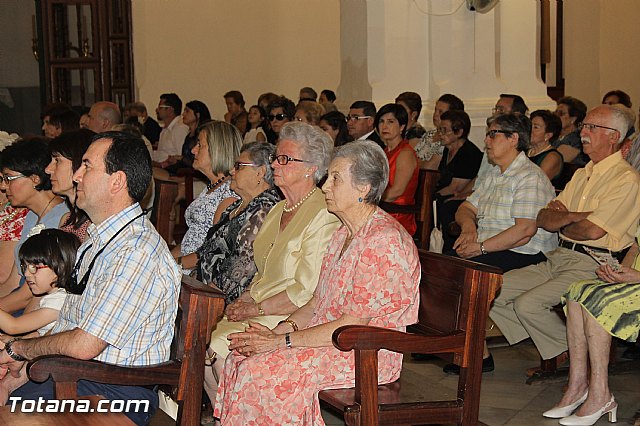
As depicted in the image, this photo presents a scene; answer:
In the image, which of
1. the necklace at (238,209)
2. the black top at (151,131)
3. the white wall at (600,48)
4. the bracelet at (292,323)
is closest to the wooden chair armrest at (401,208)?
the necklace at (238,209)

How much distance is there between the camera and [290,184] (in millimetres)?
3814

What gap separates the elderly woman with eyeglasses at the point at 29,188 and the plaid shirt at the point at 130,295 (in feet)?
4.03

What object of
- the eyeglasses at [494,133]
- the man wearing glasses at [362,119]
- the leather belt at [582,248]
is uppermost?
the man wearing glasses at [362,119]

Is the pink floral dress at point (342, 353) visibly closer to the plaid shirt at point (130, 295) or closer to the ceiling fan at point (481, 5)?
the plaid shirt at point (130, 295)

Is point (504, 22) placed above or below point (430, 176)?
above

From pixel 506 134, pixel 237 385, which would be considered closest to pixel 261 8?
pixel 506 134

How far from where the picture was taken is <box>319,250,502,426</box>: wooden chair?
2.89 meters

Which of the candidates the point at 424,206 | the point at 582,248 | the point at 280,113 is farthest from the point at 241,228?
the point at 280,113

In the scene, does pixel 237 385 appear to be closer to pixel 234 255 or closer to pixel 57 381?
pixel 57 381

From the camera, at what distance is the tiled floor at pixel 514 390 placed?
4043 mm

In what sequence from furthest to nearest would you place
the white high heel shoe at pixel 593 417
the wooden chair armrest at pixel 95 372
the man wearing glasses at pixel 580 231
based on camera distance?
the man wearing glasses at pixel 580 231, the white high heel shoe at pixel 593 417, the wooden chair armrest at pixel 95 372

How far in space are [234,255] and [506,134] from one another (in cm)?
153

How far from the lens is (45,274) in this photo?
10.5 ft

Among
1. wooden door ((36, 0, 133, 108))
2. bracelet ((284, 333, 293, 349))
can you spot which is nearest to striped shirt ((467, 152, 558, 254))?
bracelet ((284, 333, 293, 349))
